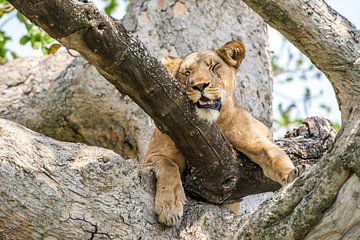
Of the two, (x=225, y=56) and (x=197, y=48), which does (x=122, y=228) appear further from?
(x=197, y=48)

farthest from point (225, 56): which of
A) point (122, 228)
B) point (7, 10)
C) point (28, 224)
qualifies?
point (7, 10)

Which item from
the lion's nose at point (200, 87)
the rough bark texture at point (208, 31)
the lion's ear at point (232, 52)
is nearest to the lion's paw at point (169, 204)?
the lion's nose at point (200, 87)

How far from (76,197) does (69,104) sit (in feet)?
9.99

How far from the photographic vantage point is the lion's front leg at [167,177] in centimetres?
455

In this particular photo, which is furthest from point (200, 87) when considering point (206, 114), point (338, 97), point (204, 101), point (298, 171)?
point (338, 97)

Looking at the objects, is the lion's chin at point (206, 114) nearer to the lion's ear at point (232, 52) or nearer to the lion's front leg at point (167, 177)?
the lion's front leg at point (167, 177)

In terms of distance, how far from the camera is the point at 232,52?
5.53 m

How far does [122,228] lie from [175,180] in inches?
23.7

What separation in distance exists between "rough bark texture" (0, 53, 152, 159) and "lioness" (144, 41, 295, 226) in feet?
5.46

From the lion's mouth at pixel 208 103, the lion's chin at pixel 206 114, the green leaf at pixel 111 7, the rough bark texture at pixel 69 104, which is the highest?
the green leaf at pixel 111 7

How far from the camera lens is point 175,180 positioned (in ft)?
15.9

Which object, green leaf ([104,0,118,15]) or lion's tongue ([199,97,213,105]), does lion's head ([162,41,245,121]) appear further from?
green leaf ([104,0,118,15])

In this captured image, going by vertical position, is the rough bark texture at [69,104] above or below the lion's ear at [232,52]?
above

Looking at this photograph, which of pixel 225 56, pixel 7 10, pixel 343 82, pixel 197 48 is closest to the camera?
pixel 343 82
